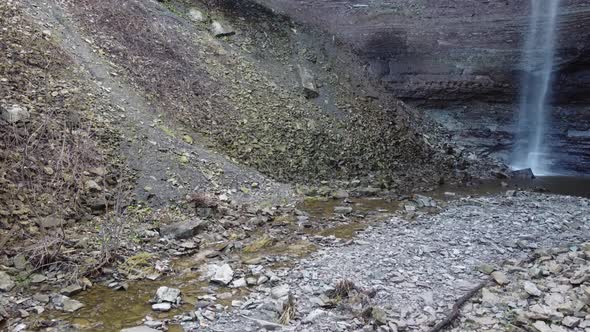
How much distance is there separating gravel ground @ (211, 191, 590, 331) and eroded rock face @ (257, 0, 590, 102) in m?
6.97

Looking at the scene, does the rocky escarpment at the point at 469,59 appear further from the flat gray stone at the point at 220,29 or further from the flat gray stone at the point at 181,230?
the flat gray stone at the point at 181,230

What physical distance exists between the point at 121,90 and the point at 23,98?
2.53m

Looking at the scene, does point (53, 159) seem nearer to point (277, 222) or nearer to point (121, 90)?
point (121, 90)

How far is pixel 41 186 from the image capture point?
7328mm

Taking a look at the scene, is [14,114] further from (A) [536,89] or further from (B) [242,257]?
(A) [536,89]

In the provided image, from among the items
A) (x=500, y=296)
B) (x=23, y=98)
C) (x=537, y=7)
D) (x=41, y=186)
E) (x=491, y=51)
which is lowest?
(x=500, y=296)

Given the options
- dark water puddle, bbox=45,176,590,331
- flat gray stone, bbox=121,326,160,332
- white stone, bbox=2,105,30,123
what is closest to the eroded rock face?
dark water puddle, bbox=45,176,590,331

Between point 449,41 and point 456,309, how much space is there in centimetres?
1383

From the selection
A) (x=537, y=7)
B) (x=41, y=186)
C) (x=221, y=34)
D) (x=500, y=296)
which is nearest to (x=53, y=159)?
(x=41, y=186)

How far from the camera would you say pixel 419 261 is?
707cm

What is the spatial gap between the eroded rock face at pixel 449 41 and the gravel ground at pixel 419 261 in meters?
6.97

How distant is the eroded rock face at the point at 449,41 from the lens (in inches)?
607

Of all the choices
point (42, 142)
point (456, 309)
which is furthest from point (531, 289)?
point (42, 142)

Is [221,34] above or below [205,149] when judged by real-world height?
above
